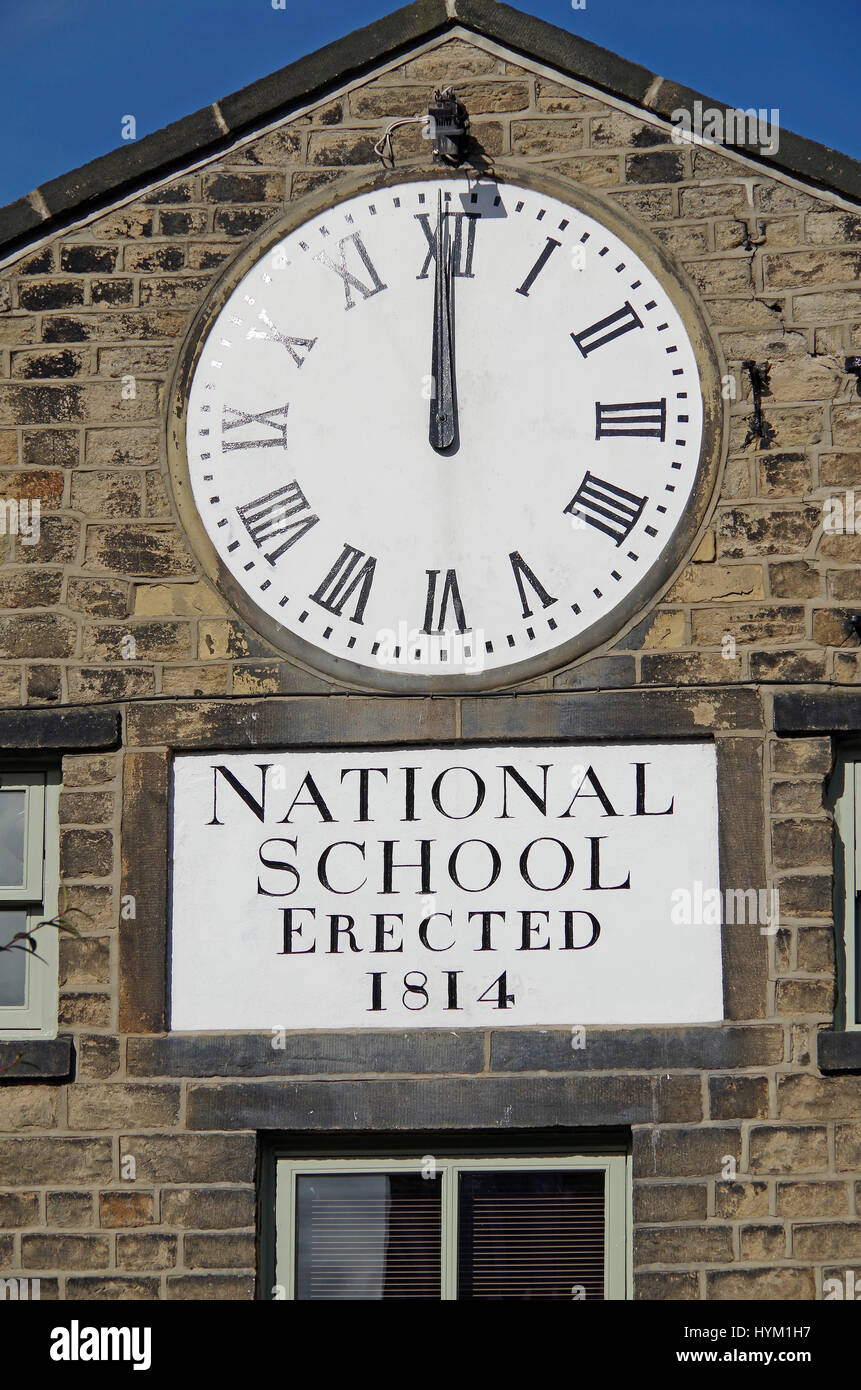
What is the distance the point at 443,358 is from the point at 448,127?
2.90 feet

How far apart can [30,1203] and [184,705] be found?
182 cm

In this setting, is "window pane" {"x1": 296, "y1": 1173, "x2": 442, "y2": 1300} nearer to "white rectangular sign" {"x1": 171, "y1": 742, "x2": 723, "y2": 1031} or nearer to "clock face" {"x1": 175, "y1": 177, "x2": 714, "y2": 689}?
"white rectangular sign" {"x1": 171, "y1": 742, "x2": 723, "y2": 1031}

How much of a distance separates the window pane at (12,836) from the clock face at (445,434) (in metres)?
1.11

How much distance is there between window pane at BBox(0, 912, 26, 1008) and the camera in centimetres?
748

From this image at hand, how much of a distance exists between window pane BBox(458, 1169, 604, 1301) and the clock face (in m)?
1.77

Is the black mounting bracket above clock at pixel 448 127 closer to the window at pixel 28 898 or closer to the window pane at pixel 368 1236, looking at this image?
the window at pixel 28 898

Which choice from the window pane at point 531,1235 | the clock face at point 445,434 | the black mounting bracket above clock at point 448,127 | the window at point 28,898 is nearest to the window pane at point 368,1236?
the window pane at point 531,1235

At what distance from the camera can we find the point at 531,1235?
718cm

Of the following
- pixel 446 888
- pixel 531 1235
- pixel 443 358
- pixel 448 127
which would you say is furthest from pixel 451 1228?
pixel 448 127

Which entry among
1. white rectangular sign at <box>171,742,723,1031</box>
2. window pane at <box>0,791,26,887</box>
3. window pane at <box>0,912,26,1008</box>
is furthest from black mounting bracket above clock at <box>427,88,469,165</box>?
window pane at <box>0,912,26,1008</box>

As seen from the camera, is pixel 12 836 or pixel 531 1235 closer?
pixel 531 1235

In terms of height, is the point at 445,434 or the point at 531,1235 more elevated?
the point at 445,434

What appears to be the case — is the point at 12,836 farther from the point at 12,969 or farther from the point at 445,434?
the point at 445,434

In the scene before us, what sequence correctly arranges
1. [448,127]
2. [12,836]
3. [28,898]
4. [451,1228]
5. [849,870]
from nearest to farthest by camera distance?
[451,1228] < [849,870] < [28,898] < [12,836] < [448,127]
